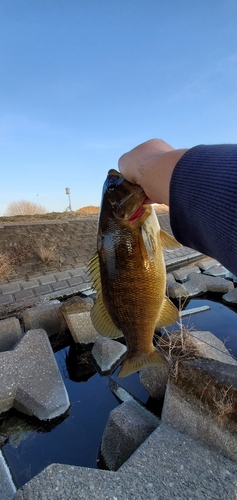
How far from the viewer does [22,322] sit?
22.5 ft

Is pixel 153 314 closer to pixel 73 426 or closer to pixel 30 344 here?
pixel 73 426

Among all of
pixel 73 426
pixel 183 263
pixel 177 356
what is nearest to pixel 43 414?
pixel 73 426

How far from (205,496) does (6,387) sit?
10.1 ft

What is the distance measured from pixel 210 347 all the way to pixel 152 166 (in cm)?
405

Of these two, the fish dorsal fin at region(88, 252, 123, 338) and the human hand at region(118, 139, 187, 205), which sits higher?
the human hand at region(118, 139, 187, 205)

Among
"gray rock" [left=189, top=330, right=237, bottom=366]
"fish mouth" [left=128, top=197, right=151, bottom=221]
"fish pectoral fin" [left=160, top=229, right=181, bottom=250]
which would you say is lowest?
"gray rock" [left=189, top=330, right=237, bottom=366]

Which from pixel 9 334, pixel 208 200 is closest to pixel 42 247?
pixel 9 334

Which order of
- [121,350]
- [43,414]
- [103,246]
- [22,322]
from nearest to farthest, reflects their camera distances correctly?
[103,246] → [43,414] → [121,350] → [22,322]

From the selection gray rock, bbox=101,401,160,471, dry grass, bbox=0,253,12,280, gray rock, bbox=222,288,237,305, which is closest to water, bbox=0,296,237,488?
gray rock, bbox=101,401,160,471

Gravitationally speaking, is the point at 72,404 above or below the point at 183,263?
above

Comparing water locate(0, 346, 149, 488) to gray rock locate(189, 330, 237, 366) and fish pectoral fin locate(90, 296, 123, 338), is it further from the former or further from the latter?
fish pectoral fin locate(90, 296, 123, 338)

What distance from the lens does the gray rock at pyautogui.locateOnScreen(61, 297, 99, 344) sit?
6.40 meters

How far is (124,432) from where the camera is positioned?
3684mm

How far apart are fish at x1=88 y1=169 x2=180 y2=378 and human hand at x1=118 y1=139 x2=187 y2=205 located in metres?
0.09
